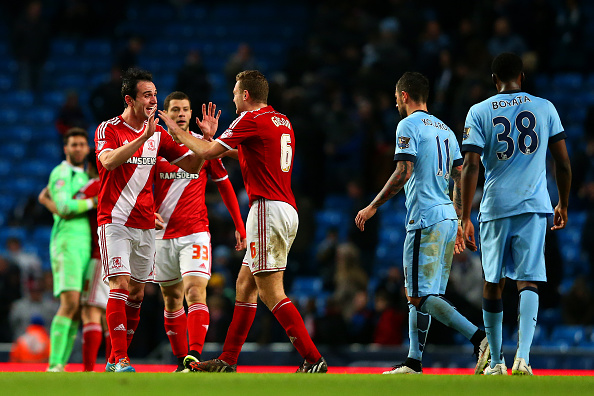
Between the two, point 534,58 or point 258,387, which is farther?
point 534,58

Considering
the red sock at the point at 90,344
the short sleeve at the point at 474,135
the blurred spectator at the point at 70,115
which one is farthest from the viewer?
the blurred spectator at the point at 70,115

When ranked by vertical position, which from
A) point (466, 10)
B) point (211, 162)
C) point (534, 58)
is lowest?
point (211, 162)

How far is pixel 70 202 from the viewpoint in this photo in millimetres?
9914

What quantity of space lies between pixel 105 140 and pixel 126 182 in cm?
44

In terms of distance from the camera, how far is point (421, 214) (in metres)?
7.70

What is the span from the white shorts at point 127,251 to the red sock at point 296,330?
145 cm

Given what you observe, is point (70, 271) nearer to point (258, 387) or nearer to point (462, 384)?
point (258, 387)

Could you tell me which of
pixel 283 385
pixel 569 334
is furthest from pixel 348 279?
pixel 283 385

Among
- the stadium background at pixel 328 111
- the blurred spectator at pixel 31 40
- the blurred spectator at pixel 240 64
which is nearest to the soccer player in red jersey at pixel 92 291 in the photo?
the stadium background at pixel 328 111

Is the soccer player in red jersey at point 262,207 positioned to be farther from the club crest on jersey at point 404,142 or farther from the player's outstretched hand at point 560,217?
the player's outstretched hand at point 560,217

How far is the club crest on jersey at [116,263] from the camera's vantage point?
791 centimetres

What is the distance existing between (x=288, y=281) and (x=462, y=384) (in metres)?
8.56

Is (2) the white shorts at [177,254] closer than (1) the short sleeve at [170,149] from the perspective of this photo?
No

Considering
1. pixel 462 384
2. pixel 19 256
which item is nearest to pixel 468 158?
pixel 462 384
